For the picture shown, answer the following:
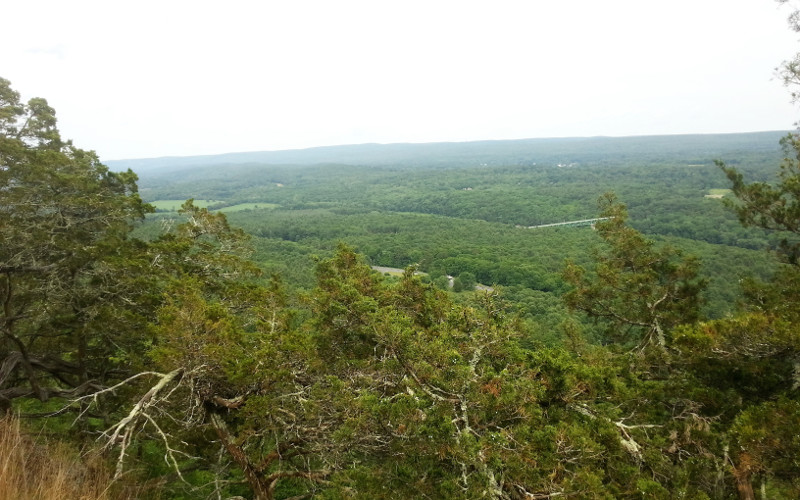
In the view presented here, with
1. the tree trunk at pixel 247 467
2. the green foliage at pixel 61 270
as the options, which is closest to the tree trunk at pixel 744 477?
the tree trunk at pixel 247 467

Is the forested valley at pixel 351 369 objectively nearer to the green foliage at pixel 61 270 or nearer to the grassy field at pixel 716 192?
the green foliage at pixel 61 270

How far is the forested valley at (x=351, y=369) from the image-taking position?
3.98m

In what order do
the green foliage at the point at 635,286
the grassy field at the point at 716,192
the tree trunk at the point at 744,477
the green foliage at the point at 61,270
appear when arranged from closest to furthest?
the tree trunk at the point at 744,477, the green foliage at the point at 61,270, the green foliage at the point at 635,286, the grassy field at the point at 716,192

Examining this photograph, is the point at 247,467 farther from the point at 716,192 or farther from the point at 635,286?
the point at 716,192

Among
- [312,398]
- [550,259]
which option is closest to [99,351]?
Answer: [312,398]

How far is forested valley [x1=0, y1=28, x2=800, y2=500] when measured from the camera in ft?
13.1

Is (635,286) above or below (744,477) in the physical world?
below

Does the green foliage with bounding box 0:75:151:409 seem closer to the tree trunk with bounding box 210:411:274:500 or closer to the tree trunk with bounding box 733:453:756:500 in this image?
the tree trunk with bounding box 210:411:274:500

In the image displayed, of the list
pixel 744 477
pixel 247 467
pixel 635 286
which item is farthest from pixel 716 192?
pixel 247 467

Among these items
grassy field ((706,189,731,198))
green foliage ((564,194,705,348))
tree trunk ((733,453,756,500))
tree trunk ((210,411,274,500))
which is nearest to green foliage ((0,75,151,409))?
tree trunk ((210,411,274,500))

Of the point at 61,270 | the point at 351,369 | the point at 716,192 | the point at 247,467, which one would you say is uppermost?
the point at 61,270

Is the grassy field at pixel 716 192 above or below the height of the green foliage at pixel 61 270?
below

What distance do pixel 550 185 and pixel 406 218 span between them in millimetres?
60534

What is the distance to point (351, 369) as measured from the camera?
18.9 feet
